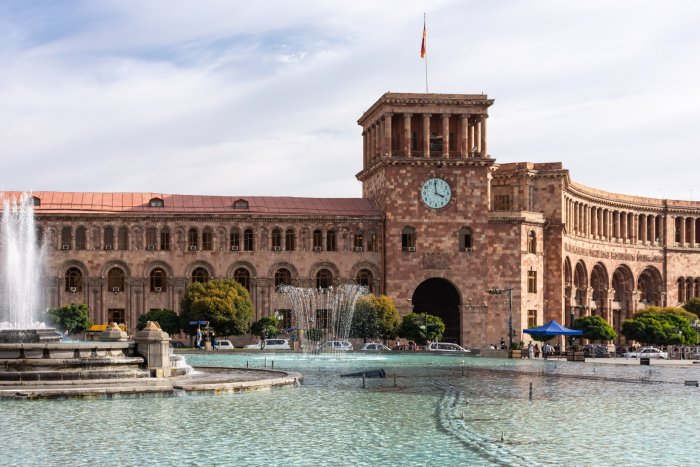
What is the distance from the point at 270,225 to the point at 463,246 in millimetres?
14956

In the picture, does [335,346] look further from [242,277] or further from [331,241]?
[331,241]

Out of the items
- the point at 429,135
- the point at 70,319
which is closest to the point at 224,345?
the point at 70,319

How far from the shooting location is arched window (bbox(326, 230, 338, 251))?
79.6 metres

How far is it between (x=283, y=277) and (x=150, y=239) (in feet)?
34.2

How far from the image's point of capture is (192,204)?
7919cm

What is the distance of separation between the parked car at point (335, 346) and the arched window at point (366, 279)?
10.0 m

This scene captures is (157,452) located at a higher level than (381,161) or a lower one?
lower

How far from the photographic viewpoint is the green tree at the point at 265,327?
239 ft

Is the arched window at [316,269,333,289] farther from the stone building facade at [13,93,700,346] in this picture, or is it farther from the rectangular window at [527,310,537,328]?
the rectangular window at [527,310,537,328]

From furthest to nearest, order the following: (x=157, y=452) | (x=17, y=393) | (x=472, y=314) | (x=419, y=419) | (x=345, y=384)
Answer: (x=472, y=314), (x=345, y=384), (x=17, y=393), (x=419, y=419), (x=157, y=452)

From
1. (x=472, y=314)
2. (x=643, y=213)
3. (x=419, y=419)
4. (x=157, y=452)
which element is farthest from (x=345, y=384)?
(x=643, y=213)

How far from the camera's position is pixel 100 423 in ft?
72.4

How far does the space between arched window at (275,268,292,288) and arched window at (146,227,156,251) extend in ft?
31.2

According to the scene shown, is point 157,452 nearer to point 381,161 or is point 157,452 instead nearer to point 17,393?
point 17,393
